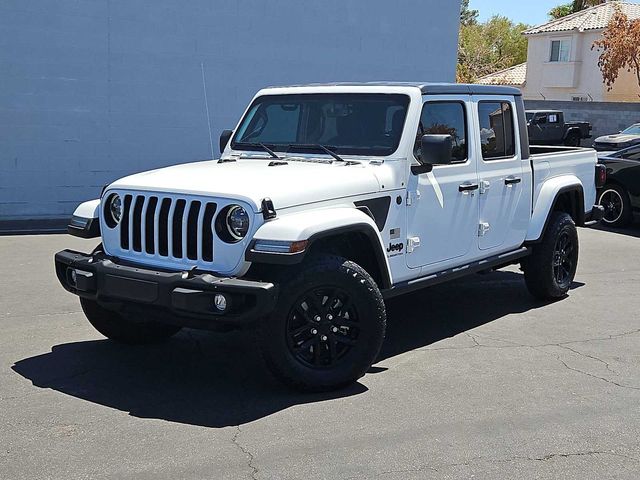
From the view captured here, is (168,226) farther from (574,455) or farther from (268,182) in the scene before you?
(574,455)

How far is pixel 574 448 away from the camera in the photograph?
4363 mm

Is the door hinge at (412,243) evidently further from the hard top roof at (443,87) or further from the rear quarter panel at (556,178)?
the rear quarter panel at (556,178)

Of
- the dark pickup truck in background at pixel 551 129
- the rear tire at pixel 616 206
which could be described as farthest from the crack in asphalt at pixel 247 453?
the dark pickup truck in background at pixel 551 129

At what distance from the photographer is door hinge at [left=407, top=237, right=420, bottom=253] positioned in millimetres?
5762

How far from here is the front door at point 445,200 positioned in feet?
19.1

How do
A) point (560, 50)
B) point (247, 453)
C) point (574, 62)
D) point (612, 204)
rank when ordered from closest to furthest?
point (247, 453)
point (612, 204)
point (574, 62)
point (560, 50)

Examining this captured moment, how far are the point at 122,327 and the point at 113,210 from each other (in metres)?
0.96

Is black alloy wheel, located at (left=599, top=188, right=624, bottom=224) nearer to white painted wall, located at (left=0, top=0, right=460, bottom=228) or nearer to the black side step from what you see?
white painted wall, located at (left=0, top=0, right=460, bottom=228)

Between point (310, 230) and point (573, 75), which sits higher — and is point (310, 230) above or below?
below

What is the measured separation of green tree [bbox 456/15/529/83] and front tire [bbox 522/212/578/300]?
56447 millimetres

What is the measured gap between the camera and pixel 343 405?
16.1 feet

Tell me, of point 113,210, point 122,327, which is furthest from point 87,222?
point 122,327

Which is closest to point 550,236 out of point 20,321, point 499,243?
point 499,243

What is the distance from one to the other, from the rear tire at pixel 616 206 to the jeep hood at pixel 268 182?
8.02 m
